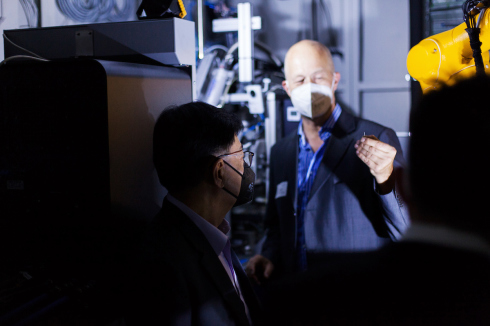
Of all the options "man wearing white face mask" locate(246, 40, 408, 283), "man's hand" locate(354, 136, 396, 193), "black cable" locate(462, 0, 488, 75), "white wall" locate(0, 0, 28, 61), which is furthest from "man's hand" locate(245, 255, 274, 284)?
"white wall" locate(0, 0, 28, 61)

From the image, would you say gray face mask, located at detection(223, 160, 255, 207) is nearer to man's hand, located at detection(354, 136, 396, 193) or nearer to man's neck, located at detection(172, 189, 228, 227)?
man's neck, located at detection(172, 189, 228, 227)

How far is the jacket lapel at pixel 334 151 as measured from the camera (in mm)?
1838

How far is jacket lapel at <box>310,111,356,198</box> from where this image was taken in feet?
6.03

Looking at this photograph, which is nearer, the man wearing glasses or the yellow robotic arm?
the man wearing glasses

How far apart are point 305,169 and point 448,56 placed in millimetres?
918

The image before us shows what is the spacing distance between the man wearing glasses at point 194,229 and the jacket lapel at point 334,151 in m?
0.67

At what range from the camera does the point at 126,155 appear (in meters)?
1.05

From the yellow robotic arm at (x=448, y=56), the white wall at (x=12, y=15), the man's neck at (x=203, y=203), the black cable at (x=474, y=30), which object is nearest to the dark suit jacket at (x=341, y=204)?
the yellow robotic arm at (x=448, y=56)

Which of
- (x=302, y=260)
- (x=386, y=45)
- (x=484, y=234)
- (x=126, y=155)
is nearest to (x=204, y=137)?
(x=126, y=155)

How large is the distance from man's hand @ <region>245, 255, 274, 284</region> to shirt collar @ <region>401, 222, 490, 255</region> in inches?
47.0

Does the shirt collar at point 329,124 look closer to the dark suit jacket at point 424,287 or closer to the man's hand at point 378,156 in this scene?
the man's hand at point 378,156

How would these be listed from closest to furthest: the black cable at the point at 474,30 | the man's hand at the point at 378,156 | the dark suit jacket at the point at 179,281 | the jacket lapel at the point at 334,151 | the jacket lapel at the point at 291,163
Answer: the dark suit jacket at the point at 179,281 → the black cable at the point at 474,30 → the man's hand at the point at 378,156 → the jacket lapel at the point at 334,151 → the jacket lapel at the point at 291,163

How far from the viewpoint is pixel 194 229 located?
1.05 m

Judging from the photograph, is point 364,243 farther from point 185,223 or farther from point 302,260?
point 185,223
